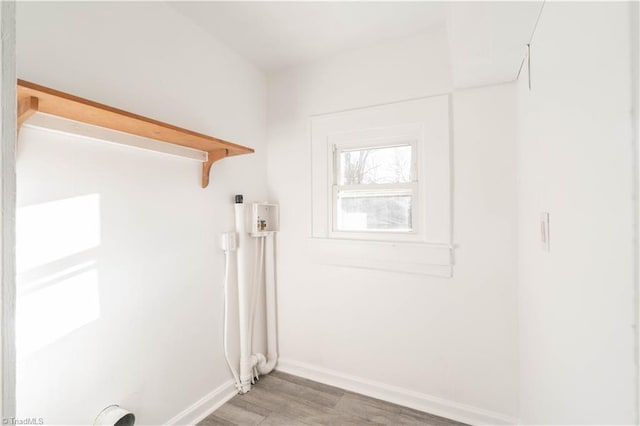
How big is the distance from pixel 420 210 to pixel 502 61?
0.94 metres

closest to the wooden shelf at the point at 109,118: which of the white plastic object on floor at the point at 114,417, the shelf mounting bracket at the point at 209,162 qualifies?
the shelf mounting bracket at the point at 209,162

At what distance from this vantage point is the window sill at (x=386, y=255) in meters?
1.91

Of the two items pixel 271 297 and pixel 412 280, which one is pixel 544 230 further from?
pixel 271 297

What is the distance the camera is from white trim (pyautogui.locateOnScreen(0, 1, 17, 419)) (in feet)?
1.09

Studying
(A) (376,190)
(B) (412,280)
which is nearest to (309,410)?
(B) (412,280)

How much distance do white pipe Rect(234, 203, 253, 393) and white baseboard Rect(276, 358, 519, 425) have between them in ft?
1.25

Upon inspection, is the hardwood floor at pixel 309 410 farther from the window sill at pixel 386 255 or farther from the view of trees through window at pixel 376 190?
the view of trees through window at pixel 376 190

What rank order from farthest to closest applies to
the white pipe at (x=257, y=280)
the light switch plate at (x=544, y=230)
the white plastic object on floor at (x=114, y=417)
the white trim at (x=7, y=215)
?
the white pipe at (x=257, y=280) → the white plastic object on floor at (x=114, y=417) → the light switch plate at (x=544, y=230) → the white trim at (x=7, y=215)

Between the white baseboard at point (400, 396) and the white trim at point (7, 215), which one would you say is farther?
the white baseboard at point (400, 396)

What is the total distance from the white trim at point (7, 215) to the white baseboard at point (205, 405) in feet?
5.72

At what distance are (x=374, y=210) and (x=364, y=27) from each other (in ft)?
3.99

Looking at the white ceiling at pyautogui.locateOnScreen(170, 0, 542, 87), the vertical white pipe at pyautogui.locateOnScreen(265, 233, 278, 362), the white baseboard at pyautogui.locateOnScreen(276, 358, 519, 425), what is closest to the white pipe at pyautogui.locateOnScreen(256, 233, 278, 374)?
the vertical white pipe at pyautogui.locateOnScreen(265, 233, 278, 362)

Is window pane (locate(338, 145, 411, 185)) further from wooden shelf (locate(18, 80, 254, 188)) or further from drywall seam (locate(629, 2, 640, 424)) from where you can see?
drywall seam (locate(629, 2, 640, 424))

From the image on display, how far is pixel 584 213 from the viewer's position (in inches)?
30.4
